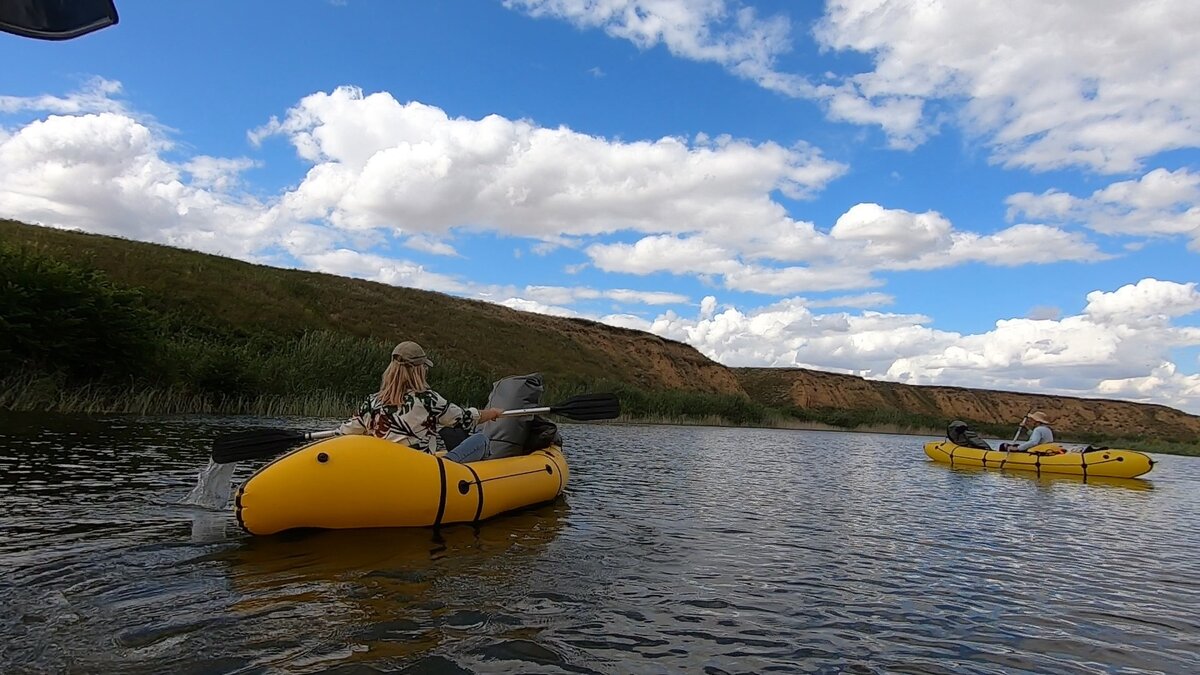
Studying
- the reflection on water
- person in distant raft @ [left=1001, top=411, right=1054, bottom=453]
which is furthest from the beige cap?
person in distant raft @ [left=1001, top=411, right=1054, bottom=453]

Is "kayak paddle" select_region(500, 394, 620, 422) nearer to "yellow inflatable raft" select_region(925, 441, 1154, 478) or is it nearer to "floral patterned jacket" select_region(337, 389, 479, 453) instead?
"floral patterned jacket" select_region(337, 389, 479, 453)

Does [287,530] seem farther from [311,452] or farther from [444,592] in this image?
[444,592]

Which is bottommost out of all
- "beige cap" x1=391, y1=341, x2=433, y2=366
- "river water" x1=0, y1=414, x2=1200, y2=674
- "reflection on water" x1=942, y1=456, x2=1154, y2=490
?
"river water" x1=0, y1=414, x2=1200, y2=674

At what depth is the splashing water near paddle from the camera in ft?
22.0

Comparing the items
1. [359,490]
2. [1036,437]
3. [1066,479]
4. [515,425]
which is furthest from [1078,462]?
[359,490]

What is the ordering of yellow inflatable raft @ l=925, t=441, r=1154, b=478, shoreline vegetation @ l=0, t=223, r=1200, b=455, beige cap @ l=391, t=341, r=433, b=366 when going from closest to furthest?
beige cap @ l=391, t=341, r=433, b=366, shoreline vegetation @ l=0, t=223, r=1200, b=455, yellow inflatable raft @ l=925, t=441, r=1154, b=478

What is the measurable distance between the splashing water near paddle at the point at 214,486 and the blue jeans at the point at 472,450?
2.07 m

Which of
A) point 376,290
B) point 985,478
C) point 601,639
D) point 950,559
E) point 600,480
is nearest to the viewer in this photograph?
point 601,639

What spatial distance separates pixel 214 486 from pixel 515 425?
3112mm

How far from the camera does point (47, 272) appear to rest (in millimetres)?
15758

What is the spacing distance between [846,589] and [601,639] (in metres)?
2.25

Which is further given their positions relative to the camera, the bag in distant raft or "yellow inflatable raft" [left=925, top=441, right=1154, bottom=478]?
"yellow inflatable raft" [left=925, top=441, right=1154, bottom=478]

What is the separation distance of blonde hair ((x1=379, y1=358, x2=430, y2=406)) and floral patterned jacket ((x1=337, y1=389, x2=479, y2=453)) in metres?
0.04

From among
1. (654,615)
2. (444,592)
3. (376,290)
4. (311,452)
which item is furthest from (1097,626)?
(376,290)
